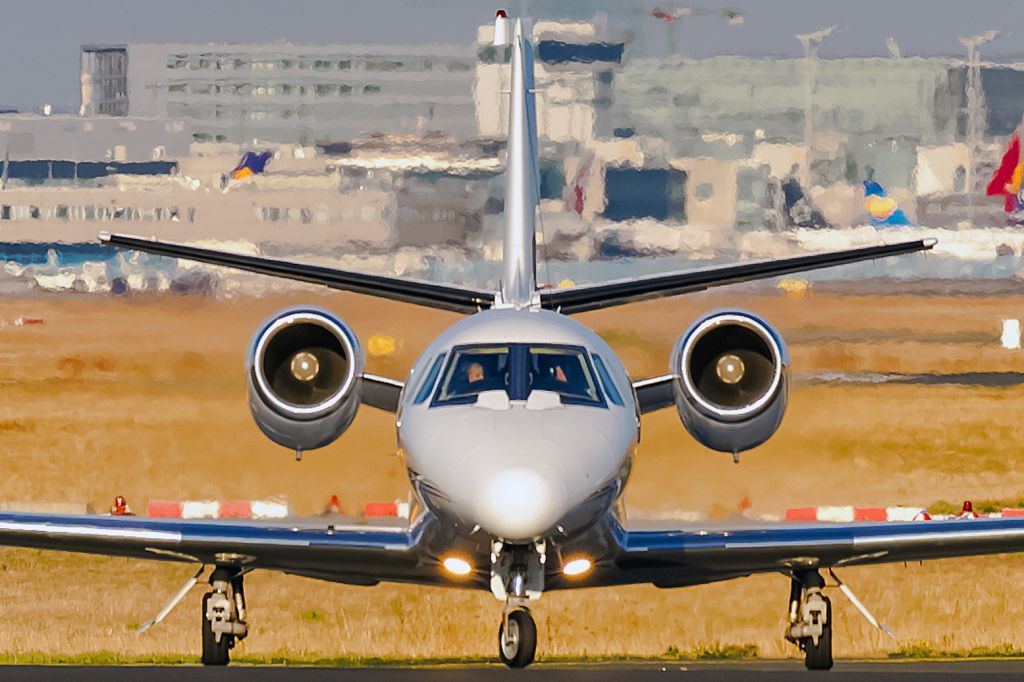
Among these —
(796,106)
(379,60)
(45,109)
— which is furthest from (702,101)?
(45,109)

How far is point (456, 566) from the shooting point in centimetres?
1431

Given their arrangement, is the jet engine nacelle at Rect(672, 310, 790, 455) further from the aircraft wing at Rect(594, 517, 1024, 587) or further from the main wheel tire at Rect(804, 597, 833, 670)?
the main wheel tire at Rect(804, 597, 833, 670)

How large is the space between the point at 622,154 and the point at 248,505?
27.8m

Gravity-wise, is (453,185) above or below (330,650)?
above

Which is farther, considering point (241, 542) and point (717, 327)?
point (717, 327)

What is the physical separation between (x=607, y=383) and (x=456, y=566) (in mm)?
1472

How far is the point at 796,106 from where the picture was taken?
178ft

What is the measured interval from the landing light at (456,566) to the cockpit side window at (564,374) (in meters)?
1.22

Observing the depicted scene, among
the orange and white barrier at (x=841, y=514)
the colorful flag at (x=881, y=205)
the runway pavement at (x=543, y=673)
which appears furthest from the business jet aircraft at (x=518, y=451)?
the colorful flag at (x=881, y=205)

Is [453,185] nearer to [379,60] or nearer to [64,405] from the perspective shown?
[379,60]

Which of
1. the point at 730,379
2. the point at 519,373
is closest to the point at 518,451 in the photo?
the point at 519,373

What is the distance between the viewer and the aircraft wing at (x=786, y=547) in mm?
14820

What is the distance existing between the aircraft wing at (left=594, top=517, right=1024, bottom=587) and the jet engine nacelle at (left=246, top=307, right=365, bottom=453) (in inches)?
99.1

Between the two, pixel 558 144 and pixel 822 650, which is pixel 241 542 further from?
pixel 558 144
